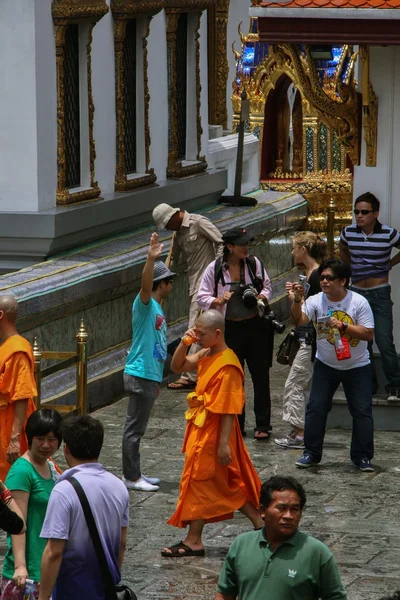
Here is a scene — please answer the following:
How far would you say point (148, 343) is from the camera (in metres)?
12.2

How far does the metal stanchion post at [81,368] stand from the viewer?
13.3 meters

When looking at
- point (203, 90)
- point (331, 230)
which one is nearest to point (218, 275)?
point (203, 90)

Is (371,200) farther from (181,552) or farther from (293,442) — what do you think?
(181,552)

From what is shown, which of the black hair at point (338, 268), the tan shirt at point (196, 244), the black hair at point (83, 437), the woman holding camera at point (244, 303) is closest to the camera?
the black hair at point (83, 437)

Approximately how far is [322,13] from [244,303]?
2382 millimetres

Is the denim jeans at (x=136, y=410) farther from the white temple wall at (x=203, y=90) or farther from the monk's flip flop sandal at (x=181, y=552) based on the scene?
the white temple wall at (x=203, y=90)

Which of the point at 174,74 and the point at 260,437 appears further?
the point at 174,74

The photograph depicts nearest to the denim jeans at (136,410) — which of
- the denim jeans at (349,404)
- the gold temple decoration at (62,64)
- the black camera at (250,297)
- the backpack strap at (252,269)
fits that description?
the denim jeans at (349,404)

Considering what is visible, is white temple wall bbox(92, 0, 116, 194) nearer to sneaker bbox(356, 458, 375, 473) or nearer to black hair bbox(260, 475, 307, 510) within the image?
sneaker bbox(356, 458, 375, 473)

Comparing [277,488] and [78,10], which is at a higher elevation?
[78,10]

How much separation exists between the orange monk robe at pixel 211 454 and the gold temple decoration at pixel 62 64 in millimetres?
5698

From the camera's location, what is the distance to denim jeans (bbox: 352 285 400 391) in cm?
1398

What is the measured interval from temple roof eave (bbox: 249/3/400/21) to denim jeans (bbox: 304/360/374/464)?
2.79 metres

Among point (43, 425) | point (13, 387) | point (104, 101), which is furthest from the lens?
point (104, 101)
